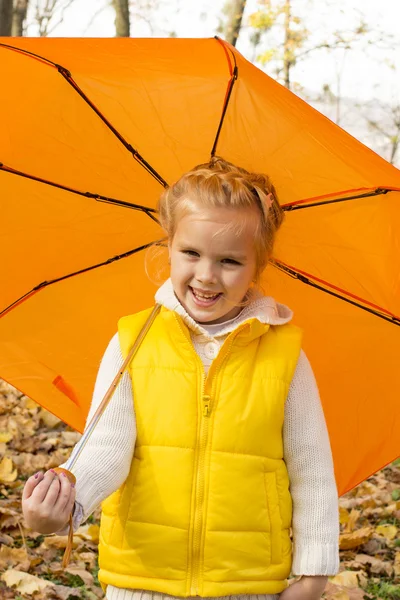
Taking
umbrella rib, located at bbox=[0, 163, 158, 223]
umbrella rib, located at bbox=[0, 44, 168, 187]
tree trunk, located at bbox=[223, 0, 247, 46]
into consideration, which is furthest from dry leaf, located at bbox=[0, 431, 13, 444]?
tree trunk, located at bbox=[223, 0, 247, 46]

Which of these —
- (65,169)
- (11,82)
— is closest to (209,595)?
(65,169)

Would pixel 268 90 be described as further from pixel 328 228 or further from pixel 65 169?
pixel 65 169

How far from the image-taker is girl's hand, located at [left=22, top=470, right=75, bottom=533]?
2064 millimetres

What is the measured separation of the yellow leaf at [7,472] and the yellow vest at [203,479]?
2.61 meters

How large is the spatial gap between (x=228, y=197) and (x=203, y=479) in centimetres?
81

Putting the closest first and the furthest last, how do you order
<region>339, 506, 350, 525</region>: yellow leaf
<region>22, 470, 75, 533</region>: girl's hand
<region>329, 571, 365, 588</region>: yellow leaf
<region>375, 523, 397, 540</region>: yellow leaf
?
1. <region>22, 470, 75, 533</region>: girl's hand
2. <region>329, 571, 365, 588</region>: yellow leaf
3. <region>375, 523, 397, 540</region>: yellow leaf
4. <region>339, 506, 350, 525</region>: yellow leaf

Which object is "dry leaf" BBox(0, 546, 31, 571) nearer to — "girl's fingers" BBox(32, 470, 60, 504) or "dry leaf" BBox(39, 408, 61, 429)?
"dry leaf" BBox(39, 408, 61, 429)

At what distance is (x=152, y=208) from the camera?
3078 mm

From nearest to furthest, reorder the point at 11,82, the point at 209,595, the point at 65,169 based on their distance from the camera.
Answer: the point at 209,595 → the point at 11,82 → the point at 65,169

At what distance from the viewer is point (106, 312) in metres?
3.17

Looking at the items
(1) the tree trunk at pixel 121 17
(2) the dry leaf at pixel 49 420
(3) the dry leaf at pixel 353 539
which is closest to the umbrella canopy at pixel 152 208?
(3) the dry leaf at pixel 353 539

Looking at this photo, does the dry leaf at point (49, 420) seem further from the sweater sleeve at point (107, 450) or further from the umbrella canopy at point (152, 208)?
the sweater sleeve at point (107, 450)

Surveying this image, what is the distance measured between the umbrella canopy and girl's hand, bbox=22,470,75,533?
97cm

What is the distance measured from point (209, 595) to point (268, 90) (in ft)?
5.12
